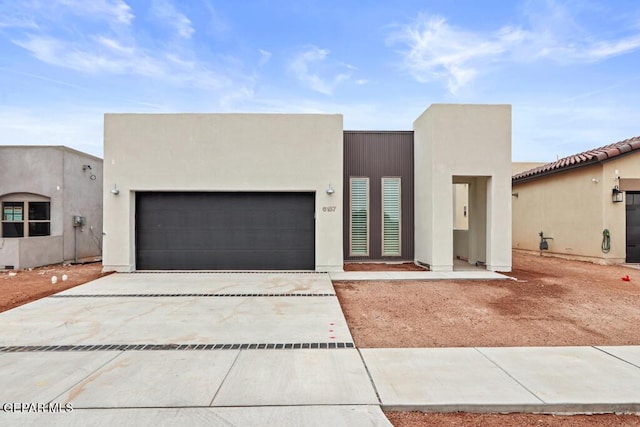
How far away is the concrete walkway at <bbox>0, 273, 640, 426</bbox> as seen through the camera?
2.79m

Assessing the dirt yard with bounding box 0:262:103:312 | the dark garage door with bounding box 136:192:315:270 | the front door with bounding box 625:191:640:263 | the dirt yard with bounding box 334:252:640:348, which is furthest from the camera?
the front door with bounding box 625:191:640:263

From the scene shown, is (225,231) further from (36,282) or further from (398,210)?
(398,210)

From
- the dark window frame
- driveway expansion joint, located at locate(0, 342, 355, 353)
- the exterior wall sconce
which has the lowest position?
driveway expansion joint, located at locate(0, 342, 355, 353)

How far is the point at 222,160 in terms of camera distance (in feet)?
32.5

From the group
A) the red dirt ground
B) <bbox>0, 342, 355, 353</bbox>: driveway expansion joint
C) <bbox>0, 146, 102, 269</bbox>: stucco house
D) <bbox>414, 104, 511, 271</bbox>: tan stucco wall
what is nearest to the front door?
<bbox>414, 104, 511, 271</bbox>: tan stucco wall

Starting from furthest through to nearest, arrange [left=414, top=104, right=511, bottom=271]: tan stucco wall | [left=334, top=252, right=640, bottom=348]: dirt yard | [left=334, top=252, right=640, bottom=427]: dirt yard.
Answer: [left=414, top=104, right=511, bottom=271]: tan stucco wall → [left=334, top=252, right=640, bottom=348]: dirt yard → [left=334, top=252, right=640, bottom=427]: dirt yard

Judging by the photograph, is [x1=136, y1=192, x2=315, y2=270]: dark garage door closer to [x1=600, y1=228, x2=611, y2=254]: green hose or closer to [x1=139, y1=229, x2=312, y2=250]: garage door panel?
[x1=139, y1=229, x2=312, y2=250]: garage door panel

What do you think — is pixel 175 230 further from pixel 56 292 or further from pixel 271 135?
pixel 271 135

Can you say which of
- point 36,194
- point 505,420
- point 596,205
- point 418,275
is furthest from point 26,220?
point 596,205

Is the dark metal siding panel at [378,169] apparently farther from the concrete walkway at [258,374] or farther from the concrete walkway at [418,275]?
the concrete walkway at [258,374]

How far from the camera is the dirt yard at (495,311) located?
4.55 meters

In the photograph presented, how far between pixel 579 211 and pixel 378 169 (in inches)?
323

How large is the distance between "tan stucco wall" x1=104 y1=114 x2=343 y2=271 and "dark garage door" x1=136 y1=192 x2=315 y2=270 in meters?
0.35

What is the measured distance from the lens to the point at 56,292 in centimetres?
730
